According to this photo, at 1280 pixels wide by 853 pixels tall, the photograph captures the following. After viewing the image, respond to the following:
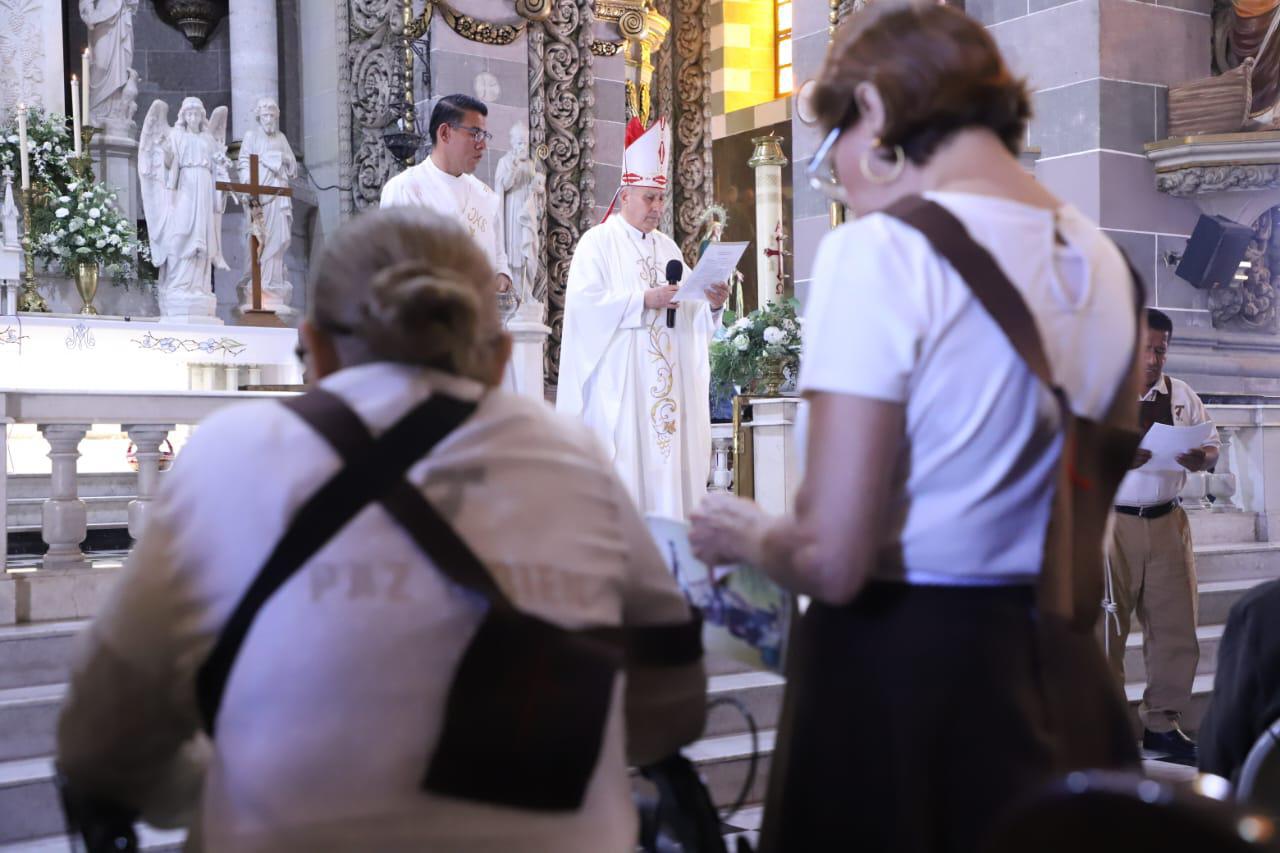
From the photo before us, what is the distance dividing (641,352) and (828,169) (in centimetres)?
497

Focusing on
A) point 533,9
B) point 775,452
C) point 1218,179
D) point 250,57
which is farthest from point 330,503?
→ point 250,57

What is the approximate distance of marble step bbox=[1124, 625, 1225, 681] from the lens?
5820 mm

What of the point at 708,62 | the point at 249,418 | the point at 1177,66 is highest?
the point at 708,62

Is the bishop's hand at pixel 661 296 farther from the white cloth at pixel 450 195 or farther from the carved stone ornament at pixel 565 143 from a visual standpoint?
the carved stone ornament at pixel 565 143

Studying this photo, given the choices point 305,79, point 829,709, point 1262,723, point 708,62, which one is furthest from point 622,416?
point 708,62

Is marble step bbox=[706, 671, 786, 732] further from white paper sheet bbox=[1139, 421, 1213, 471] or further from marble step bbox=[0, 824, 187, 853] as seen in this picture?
marble step bbox=[0, 824, 187, 853]

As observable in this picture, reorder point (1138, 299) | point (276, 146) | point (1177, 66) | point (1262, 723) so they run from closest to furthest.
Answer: point (1138, 299)
point (1262, 723)
point (1177, 66)
point (276, 146)

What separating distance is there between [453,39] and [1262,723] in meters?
9.13

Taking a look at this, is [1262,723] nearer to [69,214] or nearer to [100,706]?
[100,706]

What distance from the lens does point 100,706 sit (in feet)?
5.05

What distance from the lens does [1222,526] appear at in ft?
23.2

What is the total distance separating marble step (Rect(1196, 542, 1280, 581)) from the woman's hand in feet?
18.3

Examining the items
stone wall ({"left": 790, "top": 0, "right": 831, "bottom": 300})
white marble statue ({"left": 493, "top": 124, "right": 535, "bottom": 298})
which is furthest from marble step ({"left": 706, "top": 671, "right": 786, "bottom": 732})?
white marble statue ({"left": 493, "top": 124, "right": 535, "bottom": 298})

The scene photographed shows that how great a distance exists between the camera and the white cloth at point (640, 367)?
6746 mm
